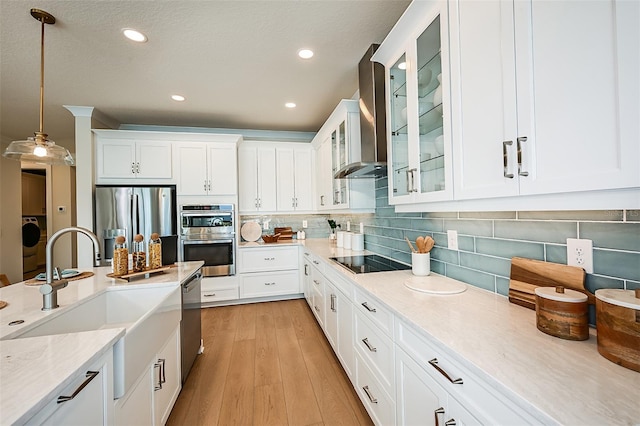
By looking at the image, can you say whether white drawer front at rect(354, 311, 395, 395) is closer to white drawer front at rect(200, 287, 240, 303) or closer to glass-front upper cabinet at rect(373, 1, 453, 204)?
glass-front upper cabinet at rect(373, 1, 453, 204)

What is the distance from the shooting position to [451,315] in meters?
1.09

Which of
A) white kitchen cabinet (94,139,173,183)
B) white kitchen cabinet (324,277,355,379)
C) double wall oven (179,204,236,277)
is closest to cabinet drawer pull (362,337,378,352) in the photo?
white kitchen cabinet (324,277,355,379)

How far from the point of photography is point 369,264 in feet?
7.19

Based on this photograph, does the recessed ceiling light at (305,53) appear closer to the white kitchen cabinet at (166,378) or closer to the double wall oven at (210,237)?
the double wall oven at (210,237)

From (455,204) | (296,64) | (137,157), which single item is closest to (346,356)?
(455,204)

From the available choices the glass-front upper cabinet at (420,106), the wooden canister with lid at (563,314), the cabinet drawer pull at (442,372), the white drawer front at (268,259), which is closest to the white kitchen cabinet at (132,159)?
the white drawer front at (268,259)

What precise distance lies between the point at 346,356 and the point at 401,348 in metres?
0.95

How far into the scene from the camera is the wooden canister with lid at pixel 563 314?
0.85m

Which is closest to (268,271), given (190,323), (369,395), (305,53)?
(190,323)

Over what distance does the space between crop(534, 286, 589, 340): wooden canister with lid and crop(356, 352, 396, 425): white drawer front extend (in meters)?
0.76

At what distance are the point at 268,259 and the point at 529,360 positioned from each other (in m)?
3.45

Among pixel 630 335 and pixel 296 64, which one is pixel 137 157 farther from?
pixel 630 335

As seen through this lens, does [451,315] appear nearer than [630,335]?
No

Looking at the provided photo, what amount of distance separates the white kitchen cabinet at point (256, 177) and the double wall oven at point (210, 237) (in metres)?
0.45
